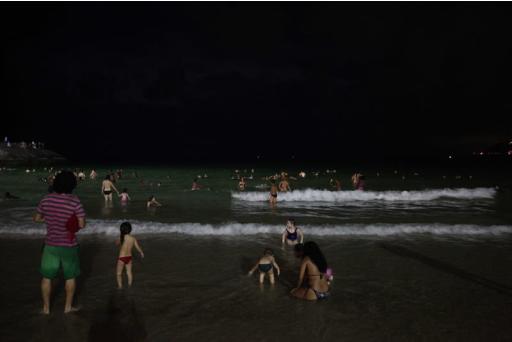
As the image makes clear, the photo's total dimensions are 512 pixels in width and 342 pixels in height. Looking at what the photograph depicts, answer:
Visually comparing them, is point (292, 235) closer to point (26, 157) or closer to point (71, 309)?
point (71, 309)

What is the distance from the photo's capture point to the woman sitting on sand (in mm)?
6031

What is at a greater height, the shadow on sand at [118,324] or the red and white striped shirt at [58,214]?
the red and white striped shirt at [58,214]

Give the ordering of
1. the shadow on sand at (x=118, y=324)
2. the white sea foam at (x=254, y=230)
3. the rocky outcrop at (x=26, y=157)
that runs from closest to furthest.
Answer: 1. the shadow on sand at (x=118, y=324)
2. the white sea foam at (x=254, y=230)
3. the rocky outcrop at (x=26, y=157)

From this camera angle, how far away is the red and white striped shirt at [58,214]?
4.76 m

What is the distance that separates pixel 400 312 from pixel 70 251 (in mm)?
5703

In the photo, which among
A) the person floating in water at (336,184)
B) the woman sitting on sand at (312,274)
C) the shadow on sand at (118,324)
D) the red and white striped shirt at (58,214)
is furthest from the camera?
the person floating in water at (336,184)

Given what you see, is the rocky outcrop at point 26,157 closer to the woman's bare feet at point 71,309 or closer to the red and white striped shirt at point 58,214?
the woman's bare feet at point 71,309

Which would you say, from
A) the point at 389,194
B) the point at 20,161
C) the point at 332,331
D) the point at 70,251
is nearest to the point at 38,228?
the point at 70,251

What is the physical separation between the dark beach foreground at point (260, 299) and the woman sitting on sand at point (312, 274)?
0.19 meters

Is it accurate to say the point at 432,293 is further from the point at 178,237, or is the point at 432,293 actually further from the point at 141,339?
the point at 178,237

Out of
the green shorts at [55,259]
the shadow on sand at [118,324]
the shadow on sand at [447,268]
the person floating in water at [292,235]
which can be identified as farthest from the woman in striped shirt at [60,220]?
the shadow on sand at [447,268]

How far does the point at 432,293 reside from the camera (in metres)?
6.69

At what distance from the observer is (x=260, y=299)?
6305 millimetres

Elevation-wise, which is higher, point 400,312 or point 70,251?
point 70,251
